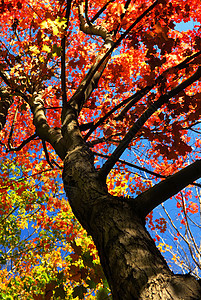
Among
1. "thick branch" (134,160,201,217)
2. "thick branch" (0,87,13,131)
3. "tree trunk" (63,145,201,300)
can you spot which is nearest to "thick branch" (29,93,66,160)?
"thick branch" (0,87,13,131)

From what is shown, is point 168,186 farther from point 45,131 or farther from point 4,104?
point 4,104

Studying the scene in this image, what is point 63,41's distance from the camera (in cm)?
321

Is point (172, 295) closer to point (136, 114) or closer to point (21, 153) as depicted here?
point (136, 114)

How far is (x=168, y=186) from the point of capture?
4.73 feet

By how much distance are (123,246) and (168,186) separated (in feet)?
1.68

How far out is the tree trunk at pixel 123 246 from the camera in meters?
1.01

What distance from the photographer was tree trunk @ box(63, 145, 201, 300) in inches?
39.8

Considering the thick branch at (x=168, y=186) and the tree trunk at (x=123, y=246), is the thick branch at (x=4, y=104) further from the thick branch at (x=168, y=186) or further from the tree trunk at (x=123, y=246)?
the thick branch at (x=168, y=186)

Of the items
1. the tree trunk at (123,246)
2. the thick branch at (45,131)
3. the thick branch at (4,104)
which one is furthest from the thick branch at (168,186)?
the thick branch at (4,104)

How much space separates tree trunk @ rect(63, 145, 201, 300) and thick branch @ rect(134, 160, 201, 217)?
134 millimetres

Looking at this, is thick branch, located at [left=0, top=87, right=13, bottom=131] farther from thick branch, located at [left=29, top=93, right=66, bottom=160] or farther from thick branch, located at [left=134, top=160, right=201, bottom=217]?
thick branch, located at [left=134, top=160, right=201, bottom=217]

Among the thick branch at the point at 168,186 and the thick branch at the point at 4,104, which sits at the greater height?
the thick branch at the point at 4,104

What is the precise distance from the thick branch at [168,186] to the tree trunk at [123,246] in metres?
0.13

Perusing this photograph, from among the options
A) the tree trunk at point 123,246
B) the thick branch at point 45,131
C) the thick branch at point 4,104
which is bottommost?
the tree trunk at point 123,246
